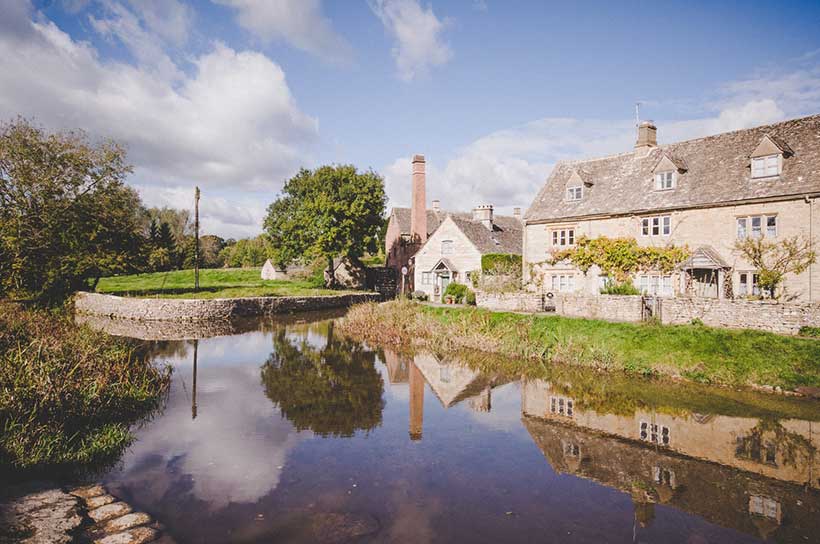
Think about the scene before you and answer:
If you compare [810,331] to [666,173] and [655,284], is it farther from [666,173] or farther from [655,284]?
[666,173]

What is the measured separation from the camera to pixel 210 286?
4894 cm

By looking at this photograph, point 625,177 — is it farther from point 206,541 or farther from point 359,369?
point 206,541

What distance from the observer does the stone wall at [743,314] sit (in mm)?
17891

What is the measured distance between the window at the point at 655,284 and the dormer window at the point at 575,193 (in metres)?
6.83

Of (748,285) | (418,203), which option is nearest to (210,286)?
(418,203)

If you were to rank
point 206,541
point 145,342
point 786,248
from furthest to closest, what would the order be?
point 145,342, point 786,248, point 206,541

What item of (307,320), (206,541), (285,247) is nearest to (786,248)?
(206,541)

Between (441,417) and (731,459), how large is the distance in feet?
23.4

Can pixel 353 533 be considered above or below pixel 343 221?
below

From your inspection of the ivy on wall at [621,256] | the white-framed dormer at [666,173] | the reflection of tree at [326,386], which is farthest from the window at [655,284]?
the reflection of tree at [326,386]

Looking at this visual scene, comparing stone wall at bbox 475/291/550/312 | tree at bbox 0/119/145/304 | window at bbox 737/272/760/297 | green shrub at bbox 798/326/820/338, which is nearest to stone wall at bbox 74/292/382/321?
tree at bbox 0/119/145/304

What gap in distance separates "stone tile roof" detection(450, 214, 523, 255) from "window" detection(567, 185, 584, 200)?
25.4 feet

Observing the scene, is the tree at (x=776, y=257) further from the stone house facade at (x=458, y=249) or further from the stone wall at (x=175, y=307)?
the stone wall at (x=175, y=307)

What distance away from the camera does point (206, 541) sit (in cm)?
735
